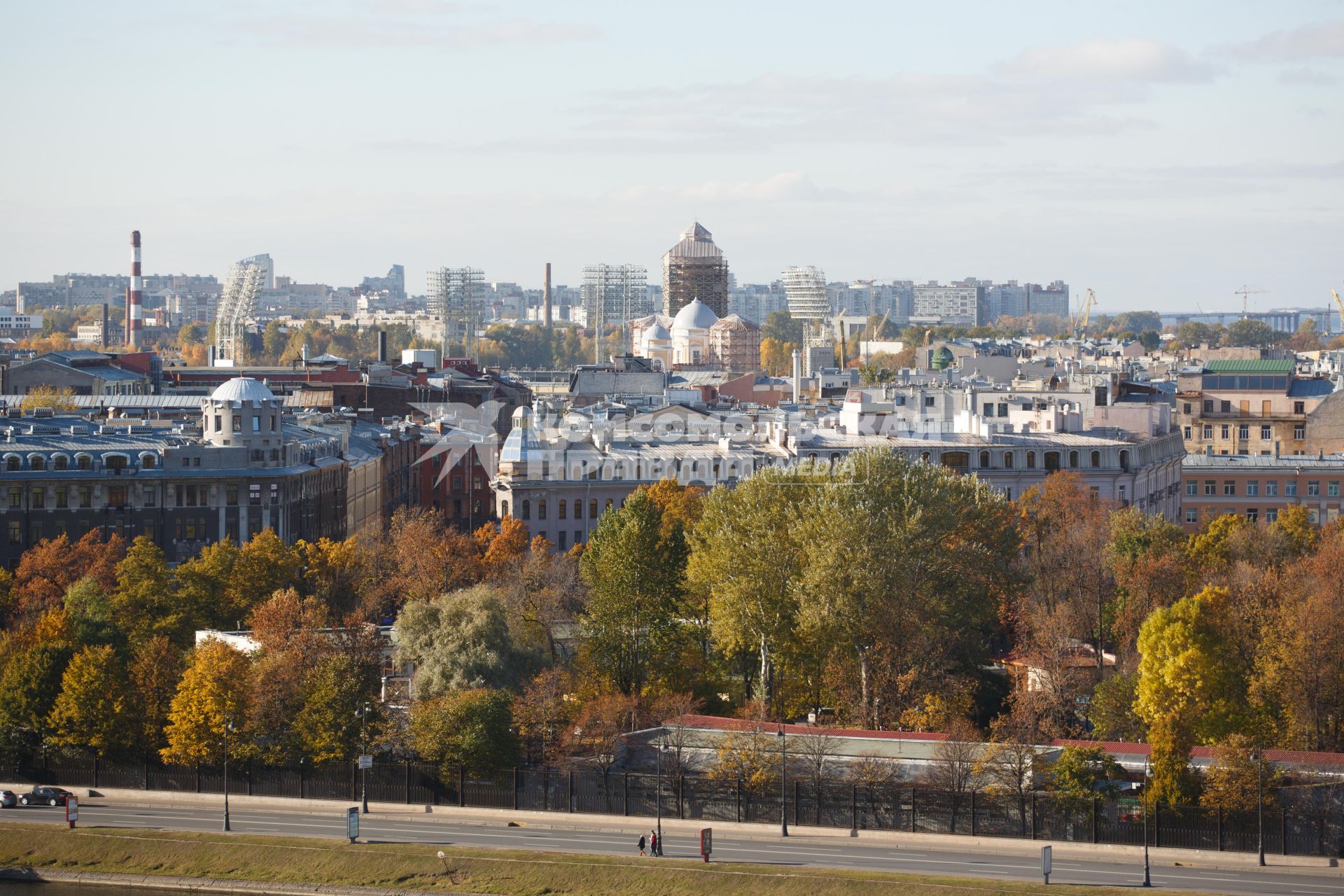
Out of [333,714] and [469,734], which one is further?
[333,714]

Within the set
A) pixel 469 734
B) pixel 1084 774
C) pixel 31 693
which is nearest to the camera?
pixel 1084 774

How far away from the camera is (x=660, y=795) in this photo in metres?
49.6

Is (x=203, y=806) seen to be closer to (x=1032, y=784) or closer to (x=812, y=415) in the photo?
(x=1032, y=784)

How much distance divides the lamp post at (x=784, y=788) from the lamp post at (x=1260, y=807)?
10217 mm

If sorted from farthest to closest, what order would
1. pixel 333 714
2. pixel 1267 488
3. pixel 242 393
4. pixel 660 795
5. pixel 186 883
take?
1. pixel 1267 488
2. pixel 242 393
3. pixel 333 714
4. pixel 660 795
5. pixel 186 883

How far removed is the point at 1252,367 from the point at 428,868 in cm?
7898

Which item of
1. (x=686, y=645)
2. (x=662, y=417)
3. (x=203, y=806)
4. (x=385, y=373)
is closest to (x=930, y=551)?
(x=686, y=645)

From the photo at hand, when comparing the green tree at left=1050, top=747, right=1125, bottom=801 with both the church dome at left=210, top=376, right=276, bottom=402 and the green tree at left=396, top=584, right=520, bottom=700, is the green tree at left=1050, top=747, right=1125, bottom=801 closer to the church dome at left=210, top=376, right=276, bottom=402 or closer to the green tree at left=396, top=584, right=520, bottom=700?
the green tree at left=396, top=584, right=520, bottom=700

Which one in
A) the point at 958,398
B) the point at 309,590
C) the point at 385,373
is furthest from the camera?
the point at 385,373

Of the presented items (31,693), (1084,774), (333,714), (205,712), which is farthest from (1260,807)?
(31,693)

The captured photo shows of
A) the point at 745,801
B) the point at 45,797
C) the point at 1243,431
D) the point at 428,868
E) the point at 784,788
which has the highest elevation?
the point at 1243,431

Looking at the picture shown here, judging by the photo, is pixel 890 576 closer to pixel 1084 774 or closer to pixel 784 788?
pixel 784 788

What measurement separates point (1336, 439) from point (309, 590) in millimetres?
57820

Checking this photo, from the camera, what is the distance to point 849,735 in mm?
51094
